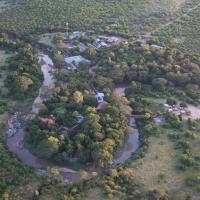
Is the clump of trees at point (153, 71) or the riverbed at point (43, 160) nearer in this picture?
the riverbed at point (43, 160)

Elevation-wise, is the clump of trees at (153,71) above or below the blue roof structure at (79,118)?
above

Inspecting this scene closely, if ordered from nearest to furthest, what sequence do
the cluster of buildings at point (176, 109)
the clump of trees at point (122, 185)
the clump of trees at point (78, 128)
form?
the clump of trees at point (122, 185)
the clump of trees at point (78, 128)
the cluster of buildings at point (176, 109)

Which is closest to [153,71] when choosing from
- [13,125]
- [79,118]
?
[79,118]

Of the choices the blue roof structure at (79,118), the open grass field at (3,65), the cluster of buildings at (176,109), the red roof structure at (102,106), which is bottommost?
the cluster of buildings at (176,109)

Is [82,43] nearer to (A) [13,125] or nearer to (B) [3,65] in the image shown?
(B) [3,65]

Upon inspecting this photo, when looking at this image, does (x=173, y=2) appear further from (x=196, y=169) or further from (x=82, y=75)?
(x=196, y=169)

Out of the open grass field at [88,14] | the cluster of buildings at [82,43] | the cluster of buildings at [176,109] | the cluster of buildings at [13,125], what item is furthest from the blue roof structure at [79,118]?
the open grass field at [88,14]

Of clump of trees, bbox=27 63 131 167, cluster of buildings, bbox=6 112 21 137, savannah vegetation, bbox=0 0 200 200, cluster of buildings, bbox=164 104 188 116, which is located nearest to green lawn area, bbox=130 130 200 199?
savannah vegetation, bbox=0 0 200 200

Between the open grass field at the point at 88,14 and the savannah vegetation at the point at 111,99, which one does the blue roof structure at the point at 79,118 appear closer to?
the savannah vegetation at the point at 111,99
